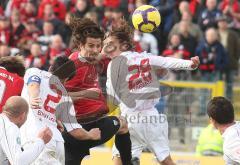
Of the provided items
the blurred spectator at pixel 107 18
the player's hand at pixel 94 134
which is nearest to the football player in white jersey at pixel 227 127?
the player's hand at pixel 94 134

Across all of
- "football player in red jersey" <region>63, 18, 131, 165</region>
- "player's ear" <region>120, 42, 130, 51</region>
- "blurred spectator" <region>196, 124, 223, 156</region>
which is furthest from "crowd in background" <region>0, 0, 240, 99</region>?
"football player in red jersey" <region>63, 18, 131, 165</region>

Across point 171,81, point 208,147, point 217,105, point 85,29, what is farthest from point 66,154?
point 171,81

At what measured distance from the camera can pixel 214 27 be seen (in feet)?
58.4

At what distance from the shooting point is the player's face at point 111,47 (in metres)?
11.8

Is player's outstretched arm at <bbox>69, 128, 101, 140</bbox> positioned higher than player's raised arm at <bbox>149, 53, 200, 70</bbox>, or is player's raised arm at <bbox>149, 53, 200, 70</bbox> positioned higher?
player's raised arm at <bbox>149, 53, 200, 70</bbox>

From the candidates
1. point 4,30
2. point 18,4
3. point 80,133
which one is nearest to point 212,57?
point 4,30

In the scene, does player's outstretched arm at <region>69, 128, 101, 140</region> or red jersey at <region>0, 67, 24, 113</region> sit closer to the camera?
player's outstretched arm at <region>69, 128, 101, 140</region>

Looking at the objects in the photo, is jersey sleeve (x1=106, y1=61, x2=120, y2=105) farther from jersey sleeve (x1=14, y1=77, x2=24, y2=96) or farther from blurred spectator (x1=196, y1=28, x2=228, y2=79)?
blurred spectator (x1=196, y1=28, x2=228, y2=79)

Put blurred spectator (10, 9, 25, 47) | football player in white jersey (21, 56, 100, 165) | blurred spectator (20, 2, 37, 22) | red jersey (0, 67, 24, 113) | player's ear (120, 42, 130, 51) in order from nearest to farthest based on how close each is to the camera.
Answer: football player in white jersey (21, 56, 100, 165) → red jersey (0, 67, 24, 113) → player's ear (120, 42, 130, 51) → blurred spectator (10, 9, 25, 47) → blurred spectator (20, 2, 37, 22)

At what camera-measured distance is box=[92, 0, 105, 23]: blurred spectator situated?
18.7 meters

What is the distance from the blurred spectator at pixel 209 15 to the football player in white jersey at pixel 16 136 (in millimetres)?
8907

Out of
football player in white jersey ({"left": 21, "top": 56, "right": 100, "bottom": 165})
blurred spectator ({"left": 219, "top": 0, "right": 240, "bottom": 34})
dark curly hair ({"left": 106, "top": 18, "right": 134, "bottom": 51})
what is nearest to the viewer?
football player in white jersey ({"left": 21, "top": 56, "right": 100, "bottom": 165})

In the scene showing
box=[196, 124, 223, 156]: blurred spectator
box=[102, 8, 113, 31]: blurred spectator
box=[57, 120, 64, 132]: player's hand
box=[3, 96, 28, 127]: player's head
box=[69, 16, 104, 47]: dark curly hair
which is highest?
box=[69, 16, 104, 47]: dark curly hair

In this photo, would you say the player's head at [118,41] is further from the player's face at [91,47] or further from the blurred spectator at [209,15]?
the blurred spectator at [209,15]
